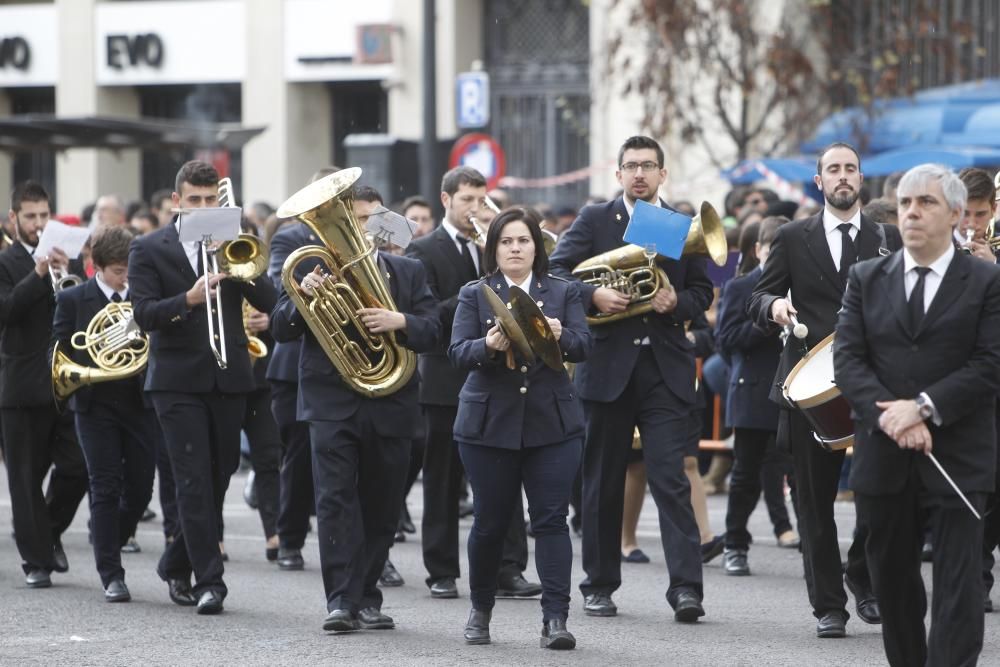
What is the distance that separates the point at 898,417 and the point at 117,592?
14.7 ft

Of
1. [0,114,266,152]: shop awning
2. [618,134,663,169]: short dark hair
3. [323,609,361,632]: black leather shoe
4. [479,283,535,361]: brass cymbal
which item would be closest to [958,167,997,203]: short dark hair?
[618,134,663,169]: short dark hair

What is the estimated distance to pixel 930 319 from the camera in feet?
21.6

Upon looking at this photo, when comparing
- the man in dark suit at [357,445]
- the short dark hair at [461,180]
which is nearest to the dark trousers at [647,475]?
the man in dark suit at [357,445]

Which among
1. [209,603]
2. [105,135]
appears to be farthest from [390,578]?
[105,135]

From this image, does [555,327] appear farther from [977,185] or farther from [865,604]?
[977,185]

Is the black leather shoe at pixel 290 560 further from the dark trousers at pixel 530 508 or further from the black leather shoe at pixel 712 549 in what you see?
the dark trousers at pixel 530 508

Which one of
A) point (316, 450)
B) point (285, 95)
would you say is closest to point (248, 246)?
point (316, 450)

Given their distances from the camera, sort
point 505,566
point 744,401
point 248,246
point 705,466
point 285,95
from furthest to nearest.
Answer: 1. point 285,95
2. point 705,466
3. point 744,401
4. point 505,566
5. point 248,246

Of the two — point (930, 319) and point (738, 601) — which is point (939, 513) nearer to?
point (930, 319)

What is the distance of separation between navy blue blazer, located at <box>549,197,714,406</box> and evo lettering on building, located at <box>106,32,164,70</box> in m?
25.2

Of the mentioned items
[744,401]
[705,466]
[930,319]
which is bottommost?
[705,466]

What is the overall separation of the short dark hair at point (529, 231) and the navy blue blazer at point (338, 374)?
0.44 metres

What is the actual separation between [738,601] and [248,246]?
293cm

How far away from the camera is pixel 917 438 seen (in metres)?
6.48
